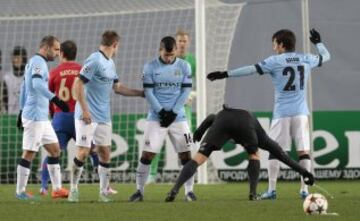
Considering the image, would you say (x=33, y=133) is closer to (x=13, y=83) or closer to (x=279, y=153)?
(x=279, y=153)

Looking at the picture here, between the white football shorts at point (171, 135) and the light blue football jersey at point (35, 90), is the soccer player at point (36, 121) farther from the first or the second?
the white football shorts at point (171, 135)

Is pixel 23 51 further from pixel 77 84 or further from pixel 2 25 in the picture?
pixel 77 84

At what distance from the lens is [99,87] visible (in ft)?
41.2

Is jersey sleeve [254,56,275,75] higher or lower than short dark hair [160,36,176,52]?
lower

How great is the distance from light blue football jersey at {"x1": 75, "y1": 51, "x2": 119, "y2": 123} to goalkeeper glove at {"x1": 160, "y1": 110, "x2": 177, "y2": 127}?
647 millimetres

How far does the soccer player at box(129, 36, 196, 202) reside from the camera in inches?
502

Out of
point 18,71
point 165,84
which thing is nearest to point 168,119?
point 165,84

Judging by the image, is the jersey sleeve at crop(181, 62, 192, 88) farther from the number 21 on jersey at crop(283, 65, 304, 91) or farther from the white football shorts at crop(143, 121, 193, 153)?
the number 21 on jersey at crop(283, 65, 304, 91)

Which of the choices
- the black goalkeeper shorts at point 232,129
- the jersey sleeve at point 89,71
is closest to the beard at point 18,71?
the jersey sleeve at point 89,71

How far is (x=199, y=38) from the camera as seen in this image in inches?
709

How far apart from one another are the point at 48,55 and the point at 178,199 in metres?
2.46

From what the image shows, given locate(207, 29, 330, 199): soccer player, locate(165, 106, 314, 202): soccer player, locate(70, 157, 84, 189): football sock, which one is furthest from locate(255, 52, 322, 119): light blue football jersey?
locate(70, 157, 84, 189): football sock

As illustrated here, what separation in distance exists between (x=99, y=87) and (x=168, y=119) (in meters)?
0.91

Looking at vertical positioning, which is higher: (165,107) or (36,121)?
(165,107)
